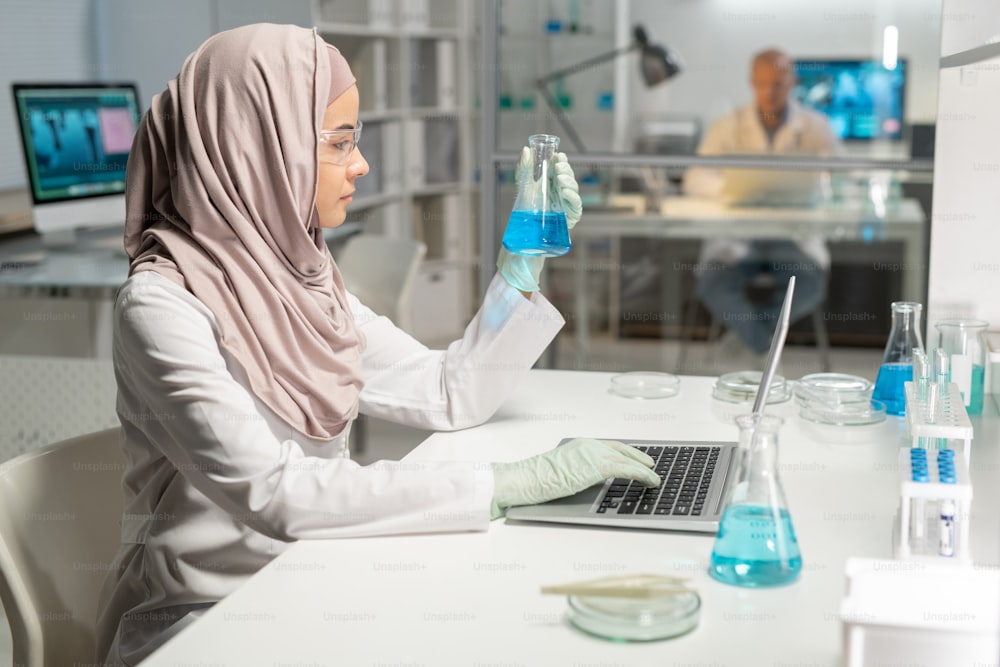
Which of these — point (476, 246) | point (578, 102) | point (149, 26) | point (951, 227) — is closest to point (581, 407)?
point (951, 227)

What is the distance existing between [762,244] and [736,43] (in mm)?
754

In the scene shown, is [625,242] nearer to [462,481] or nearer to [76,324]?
[76,324]

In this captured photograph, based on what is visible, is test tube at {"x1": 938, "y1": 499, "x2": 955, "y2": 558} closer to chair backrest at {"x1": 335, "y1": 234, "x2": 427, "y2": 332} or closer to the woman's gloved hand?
the woman's gloved hand

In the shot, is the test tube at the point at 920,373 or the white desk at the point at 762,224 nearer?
the test tube at the point at 920,373

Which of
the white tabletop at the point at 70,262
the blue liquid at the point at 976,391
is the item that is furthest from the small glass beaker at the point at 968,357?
the white tabletop at the point at 70,262

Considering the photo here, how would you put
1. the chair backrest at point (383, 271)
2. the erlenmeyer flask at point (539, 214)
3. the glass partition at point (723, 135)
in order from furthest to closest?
the glass partition at point (723, 135) < the chair backrest at point (383, 271) < the erlenmeyer flask at point (539, 214)

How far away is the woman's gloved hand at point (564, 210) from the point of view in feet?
5.28

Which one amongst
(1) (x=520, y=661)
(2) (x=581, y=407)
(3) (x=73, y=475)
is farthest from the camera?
(2) (x=581, y=407)

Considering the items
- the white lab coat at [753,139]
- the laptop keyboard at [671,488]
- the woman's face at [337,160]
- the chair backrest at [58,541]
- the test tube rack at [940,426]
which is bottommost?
the chair backrest at [58,541]

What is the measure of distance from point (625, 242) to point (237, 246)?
2868mm

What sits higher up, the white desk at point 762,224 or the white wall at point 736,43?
the white wall at point 736,43

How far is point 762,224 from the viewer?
4.05 meters

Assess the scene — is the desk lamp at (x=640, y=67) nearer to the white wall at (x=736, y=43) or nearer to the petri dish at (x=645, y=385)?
the white wall at (x=736, y=43)

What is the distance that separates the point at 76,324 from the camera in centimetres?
297
